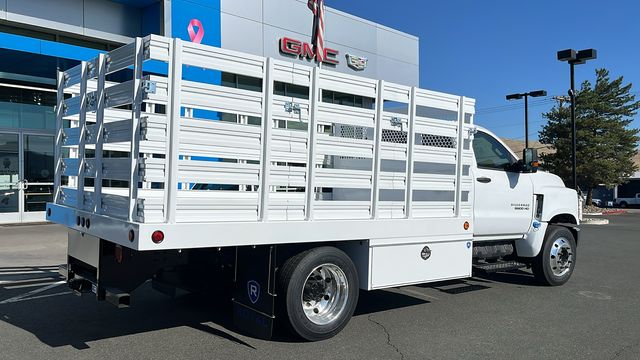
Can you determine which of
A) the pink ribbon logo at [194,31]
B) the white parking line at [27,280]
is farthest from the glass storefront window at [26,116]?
the white parking line at [27,280]

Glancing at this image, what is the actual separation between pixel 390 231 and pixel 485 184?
6.59 ft

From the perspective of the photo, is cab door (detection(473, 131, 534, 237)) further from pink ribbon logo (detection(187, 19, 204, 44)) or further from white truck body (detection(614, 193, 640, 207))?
white truck body (detection(614, 193, 640, 207))

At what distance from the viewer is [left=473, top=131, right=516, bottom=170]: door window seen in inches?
276

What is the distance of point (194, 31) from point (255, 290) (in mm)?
13807

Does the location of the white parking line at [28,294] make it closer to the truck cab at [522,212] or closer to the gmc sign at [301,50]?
the truck cab at [522,212]

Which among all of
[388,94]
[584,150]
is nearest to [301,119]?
[388,94]

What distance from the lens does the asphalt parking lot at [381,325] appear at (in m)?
4.75

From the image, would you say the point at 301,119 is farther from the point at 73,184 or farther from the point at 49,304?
the point at 49,304

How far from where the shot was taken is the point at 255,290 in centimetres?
490

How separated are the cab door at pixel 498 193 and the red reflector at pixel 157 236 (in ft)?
13.4

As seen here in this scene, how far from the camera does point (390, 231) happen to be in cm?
540

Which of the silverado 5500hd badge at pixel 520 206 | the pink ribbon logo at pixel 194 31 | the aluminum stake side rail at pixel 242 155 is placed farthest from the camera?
the pink ribbon logo at pixel 194 31

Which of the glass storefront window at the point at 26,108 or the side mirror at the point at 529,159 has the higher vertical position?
the glass storefront window at the point at 26,108

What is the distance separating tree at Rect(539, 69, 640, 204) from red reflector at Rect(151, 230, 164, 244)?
1369 inches
